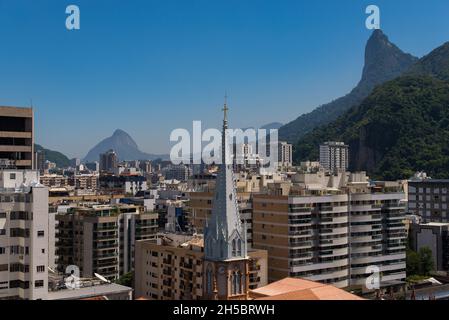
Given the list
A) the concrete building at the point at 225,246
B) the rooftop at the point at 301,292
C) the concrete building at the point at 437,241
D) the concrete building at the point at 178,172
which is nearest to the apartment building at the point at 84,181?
the concrete building at the point at 178,172

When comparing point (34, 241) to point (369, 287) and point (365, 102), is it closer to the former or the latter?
point (369, 287)

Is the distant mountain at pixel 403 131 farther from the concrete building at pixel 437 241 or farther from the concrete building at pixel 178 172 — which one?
the concrete building at pixel 437 241

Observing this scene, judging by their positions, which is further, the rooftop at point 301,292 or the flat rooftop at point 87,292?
the flat rooftop at point 87,292

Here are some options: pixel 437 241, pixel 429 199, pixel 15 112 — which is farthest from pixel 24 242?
pixel 429 199

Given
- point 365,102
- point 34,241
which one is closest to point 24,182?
point 34,241

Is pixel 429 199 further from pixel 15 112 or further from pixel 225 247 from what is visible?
pixel 225 247
